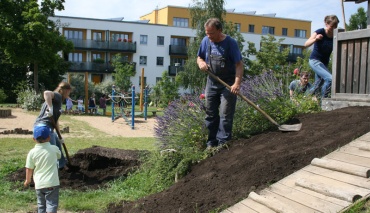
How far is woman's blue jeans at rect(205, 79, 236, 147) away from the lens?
638cm

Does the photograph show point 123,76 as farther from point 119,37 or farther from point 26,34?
point 26,34

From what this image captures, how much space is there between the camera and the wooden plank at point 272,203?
404 cm

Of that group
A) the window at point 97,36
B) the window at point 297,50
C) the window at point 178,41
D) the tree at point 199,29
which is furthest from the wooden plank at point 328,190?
the window at point 297,50

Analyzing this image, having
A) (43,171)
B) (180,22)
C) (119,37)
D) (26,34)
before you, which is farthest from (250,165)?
(180,22)

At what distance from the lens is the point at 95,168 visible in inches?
329

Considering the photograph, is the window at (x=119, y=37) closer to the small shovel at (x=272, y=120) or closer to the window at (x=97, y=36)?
the window at (x=97, y=36)

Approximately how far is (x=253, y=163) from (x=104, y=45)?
53804 mm

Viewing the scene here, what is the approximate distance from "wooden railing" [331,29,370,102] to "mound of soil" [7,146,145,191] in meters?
3.74

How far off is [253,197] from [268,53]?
117 feet

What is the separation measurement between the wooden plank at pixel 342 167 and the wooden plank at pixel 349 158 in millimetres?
95

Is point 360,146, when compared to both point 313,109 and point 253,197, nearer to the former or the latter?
point 253,197

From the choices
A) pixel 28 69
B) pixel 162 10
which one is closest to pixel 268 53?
pixel 28 69

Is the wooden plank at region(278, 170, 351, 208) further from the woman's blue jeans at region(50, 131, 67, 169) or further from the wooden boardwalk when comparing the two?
the woman's blue jeans at region(50, 131, 67, 169)

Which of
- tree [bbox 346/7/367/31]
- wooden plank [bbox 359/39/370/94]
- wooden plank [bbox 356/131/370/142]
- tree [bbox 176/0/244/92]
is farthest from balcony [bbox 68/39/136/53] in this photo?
wooden plank [bbox 356/131/370/142]
